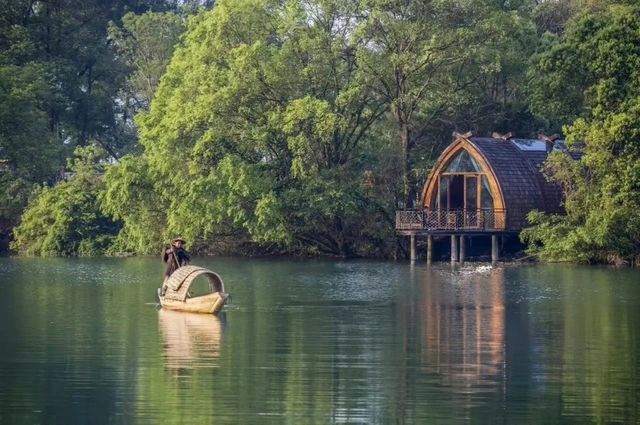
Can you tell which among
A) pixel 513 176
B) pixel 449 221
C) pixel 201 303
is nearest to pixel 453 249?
pixel 449 221

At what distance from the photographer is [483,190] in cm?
5359

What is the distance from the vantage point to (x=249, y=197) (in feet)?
181

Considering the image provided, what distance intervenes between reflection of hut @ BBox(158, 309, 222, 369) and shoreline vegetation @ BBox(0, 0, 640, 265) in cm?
2052

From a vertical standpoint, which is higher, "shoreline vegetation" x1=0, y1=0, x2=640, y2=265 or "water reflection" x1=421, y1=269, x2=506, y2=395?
"shoreline vegetation" x1=0, y1=0, x2=640, y2=265

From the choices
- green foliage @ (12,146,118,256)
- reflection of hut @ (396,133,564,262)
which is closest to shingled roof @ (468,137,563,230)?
reflection of hut @ (396,133,564,262)

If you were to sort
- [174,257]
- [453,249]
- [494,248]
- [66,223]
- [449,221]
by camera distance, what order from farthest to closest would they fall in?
[66,223], [449,221], [453,249], [494,248], [174,257]

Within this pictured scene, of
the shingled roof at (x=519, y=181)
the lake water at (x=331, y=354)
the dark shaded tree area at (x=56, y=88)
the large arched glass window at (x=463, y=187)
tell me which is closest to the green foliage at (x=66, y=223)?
the dark shaded tree area at (x=56, y=88)

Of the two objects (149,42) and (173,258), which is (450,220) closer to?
(173,258)

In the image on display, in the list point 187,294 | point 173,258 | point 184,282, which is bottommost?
point 187,294

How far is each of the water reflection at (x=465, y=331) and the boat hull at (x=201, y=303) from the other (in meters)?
4.43

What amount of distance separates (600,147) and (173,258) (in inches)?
758

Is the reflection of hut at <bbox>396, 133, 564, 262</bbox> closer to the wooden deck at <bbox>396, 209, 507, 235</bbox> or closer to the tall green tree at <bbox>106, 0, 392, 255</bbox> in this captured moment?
the wooden deck at <bbox>396, 209, 507, 235</bbox>

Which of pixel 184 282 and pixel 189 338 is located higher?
pixel 184 282

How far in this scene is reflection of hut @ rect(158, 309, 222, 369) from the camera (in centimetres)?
2372
